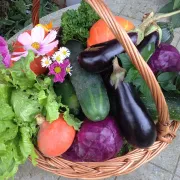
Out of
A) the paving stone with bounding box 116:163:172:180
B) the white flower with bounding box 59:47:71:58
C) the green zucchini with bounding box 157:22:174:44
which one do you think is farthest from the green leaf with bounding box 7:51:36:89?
the paving stone with bounding box 116:163:172:180

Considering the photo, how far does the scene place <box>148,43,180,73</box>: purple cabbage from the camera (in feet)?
→ 3.02

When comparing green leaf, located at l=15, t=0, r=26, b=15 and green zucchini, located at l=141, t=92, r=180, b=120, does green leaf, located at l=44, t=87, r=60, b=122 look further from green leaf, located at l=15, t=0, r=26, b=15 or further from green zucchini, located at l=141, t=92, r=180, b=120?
green leaf, located at l=15, t=0, r=26, b=15

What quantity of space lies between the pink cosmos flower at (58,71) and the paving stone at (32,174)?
50 cm

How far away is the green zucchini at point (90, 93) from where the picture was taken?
33.1 inches

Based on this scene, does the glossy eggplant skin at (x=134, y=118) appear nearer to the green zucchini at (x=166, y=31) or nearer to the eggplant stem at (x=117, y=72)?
the eggplant stem at (x=117, y=72)

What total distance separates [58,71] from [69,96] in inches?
3.2

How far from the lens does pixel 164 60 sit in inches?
36.3

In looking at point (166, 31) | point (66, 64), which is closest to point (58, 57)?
point (66, 64)

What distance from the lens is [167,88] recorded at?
0.89m

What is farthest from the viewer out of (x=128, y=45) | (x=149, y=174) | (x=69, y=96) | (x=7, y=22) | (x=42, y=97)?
(x=7, y=22)

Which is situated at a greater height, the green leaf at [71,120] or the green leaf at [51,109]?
the green leaf at [51,109]

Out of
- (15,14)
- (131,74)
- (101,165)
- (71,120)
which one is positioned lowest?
(15,14)

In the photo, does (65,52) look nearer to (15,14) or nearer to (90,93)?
(90,93)

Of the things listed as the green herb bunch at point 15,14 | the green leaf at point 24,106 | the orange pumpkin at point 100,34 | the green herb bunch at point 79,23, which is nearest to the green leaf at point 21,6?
the green herb bunch at point 15,14
